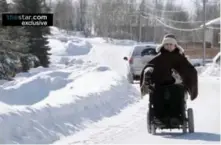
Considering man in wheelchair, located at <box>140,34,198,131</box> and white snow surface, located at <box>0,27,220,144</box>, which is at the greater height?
man in wheelchair, located at <box>140,34,198,131</box>

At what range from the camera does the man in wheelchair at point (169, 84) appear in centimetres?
928

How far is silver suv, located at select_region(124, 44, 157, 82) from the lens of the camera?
2328cm

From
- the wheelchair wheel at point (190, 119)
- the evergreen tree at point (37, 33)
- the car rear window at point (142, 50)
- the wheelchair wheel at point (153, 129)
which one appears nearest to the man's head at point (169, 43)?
the wheelchair wheel at point (190, 119)

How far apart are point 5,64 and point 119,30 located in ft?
274

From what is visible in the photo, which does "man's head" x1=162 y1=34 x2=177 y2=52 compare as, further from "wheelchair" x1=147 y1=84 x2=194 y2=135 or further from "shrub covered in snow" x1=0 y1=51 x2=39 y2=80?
"shrub covered in snow" x1=0 y1=51 x2=39 y2=80

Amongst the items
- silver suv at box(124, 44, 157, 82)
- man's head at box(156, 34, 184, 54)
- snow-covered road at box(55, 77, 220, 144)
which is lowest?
silver suv at box(124, 44, 157, 82)

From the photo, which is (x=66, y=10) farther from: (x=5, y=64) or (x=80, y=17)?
(x=5, y=64)

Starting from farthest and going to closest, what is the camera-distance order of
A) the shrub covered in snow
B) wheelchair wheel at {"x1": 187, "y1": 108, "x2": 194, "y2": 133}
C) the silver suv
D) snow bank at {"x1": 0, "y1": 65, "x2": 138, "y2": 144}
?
the shrub covered in snow → the silver suv → wheelchair wheel at {"x1": 187, "y1": 108, "x2": 194, "y2": 133} → snow bank at {"x1": 0, "y1": 65, "x2": 138, "y2": 144}

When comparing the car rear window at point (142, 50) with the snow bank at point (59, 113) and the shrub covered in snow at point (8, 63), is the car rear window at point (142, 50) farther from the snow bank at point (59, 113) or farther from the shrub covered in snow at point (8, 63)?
the shrub covered in snow at point (8, 63)

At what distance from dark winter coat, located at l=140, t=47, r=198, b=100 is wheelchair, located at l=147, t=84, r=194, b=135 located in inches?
4.7

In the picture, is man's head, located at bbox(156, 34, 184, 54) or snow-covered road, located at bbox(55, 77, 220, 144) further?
man's head, located at bbox(156, 34, 184, 54)

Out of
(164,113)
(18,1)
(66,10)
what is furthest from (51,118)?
(66,10)

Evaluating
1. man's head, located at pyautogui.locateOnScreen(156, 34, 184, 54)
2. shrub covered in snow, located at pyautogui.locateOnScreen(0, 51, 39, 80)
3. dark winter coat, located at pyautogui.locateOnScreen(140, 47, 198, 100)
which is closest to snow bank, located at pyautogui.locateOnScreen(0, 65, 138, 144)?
dark winter coat, located at pyautogui.locateOnScreen(140, 47, 198, 100)

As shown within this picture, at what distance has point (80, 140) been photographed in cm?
939
